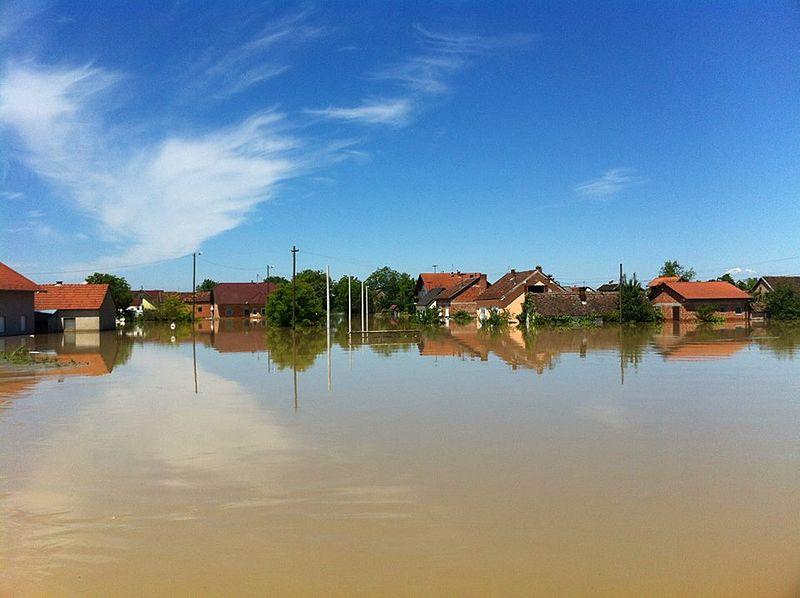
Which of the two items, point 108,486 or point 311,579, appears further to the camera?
point 108,486

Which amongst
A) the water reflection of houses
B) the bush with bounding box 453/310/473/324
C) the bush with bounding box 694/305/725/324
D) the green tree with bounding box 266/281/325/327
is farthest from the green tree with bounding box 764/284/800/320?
the green tree with bounding box 266/281/325/327

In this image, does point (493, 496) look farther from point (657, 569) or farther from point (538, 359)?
point (538, 359)

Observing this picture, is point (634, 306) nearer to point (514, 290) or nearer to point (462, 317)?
point (514, 290)

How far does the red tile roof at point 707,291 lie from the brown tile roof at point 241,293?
48917 mm

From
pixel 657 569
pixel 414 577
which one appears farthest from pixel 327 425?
pixel 657 569

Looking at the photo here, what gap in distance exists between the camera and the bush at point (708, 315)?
5769 centimetres

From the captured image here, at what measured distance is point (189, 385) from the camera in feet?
59.2

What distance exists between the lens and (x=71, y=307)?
47.6 meters

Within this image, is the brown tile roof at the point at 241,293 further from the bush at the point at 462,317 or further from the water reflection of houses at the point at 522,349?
the water reflection of houses at the point at 522,349

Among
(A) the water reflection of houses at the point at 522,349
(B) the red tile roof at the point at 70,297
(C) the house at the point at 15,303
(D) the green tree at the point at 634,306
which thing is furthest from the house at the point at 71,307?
(D) the green tree at the point at 634,306

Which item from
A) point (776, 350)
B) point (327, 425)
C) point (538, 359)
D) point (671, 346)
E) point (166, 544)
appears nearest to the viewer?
point (166, 544)

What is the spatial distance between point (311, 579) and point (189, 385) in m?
13.2

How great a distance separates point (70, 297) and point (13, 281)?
7.32m

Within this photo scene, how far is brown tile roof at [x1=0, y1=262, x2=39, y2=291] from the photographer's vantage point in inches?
1561
